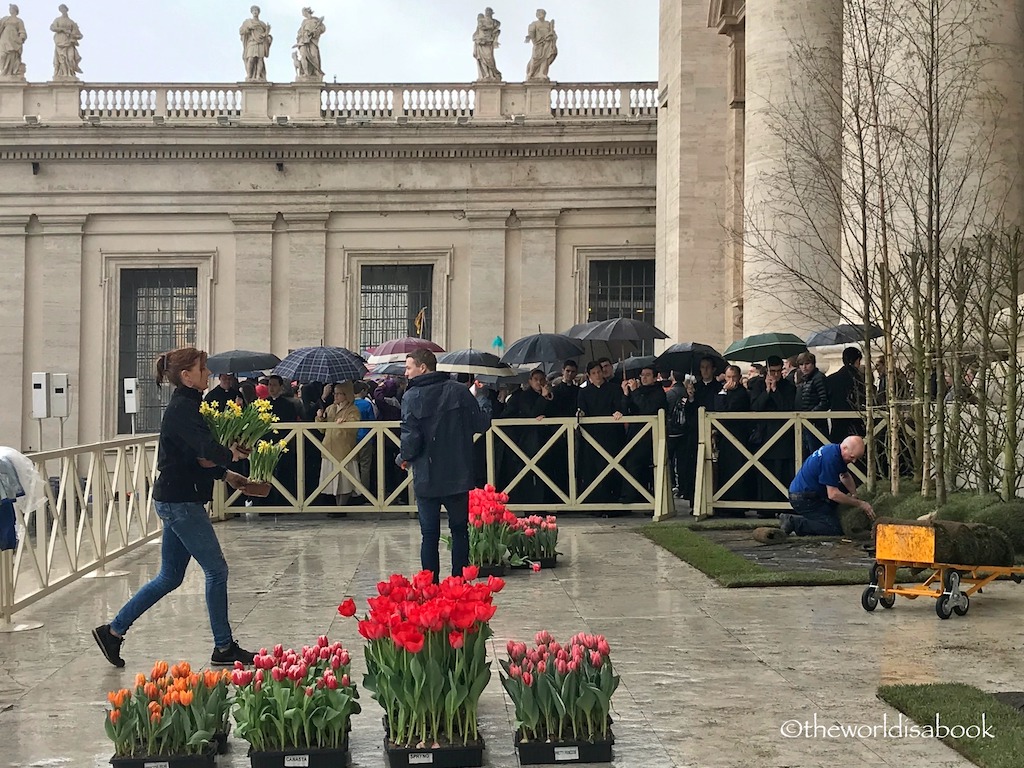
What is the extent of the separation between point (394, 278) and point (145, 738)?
31.8 m

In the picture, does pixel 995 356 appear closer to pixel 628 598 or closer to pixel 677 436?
pixel 628 598

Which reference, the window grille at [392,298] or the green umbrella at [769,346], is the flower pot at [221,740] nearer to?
the green umbrella at [769,346]

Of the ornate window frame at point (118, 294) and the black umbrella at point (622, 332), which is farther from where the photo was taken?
the ornate window frame at point (118, 294)

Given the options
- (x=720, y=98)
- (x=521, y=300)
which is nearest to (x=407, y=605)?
(x=720, y=98)

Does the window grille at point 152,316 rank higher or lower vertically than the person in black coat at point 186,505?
higher

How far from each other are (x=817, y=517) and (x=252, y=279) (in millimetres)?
24690

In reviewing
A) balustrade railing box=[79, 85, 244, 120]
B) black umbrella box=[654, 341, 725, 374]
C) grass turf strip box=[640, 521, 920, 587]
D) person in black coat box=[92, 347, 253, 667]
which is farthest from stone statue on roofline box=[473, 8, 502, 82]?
person in black coat box=[92, 347, 253, 667]

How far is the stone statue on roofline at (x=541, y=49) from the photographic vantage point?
37.5 m

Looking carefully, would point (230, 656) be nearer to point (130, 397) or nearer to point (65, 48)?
point (130, 397)

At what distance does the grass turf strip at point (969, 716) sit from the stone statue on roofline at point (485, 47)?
3138 cm

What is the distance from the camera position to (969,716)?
6988 millimetres

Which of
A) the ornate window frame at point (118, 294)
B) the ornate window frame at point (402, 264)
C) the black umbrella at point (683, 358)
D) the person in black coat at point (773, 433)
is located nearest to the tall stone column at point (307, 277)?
the ornate window frame at point (402, 264)

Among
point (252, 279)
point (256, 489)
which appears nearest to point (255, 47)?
point (252, 279)

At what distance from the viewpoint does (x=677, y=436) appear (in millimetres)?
20406
